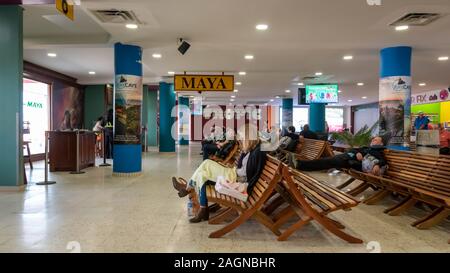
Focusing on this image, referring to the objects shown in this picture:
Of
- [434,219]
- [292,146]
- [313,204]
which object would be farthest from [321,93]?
[313,204]

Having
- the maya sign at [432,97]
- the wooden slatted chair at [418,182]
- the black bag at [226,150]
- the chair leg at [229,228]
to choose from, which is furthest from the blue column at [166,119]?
the maya sign at [432,97]

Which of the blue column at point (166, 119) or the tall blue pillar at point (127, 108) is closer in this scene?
the tall blue pillar at point (127, 108)

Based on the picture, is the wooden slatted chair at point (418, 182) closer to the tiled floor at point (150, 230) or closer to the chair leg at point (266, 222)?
the tiled floor at point (150, 230)

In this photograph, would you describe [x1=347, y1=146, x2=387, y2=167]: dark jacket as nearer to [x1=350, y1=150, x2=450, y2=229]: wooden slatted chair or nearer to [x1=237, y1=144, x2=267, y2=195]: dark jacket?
[x1=350, y1=150, x2=450, y2=229]: wooden slatted chair

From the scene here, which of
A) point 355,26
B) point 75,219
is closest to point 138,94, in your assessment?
point 75,219

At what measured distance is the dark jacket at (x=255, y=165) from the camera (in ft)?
12.0

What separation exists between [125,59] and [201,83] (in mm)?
2574

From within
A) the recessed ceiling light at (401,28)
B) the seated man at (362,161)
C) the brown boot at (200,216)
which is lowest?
the brown boot at (200,216)

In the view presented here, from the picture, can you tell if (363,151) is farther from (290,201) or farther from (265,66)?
(265,66)

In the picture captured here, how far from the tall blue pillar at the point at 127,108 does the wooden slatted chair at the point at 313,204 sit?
15.7 feet

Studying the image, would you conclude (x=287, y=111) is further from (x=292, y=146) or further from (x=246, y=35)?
(x=246, y=35)

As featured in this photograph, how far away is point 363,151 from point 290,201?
7.84 feet

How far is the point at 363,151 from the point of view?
535 cm

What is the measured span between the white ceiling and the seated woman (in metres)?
2.43
